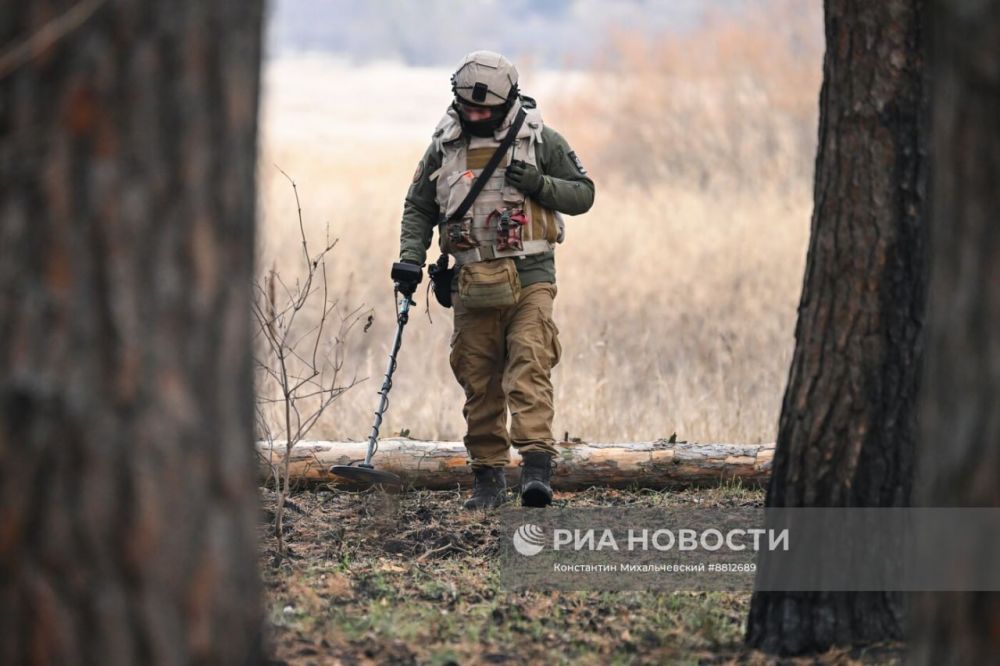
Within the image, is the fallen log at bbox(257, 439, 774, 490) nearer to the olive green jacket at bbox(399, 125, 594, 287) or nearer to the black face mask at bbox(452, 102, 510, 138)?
the olive green jacket at bbox(399, 125, 594, 287)

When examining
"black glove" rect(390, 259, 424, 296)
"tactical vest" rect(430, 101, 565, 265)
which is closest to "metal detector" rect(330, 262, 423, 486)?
"black glove" rect(390, 259, 424, 296)

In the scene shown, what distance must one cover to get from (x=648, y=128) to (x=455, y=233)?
56.0ft

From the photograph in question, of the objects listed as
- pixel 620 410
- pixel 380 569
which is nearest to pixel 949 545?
pixel 380 569

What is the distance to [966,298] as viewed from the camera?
7.87 feet

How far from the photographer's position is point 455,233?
6.50 meters

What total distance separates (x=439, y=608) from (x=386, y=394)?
1878 millimetres

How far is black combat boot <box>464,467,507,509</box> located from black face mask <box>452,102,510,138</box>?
176 centimetres

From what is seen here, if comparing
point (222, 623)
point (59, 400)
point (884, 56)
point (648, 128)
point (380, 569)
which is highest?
point (648, 128)

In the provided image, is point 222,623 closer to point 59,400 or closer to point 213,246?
point 59,400

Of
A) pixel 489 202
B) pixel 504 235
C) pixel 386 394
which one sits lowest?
pixel 386 394

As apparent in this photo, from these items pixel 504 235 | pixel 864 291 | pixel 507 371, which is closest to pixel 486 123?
pixel 504 235

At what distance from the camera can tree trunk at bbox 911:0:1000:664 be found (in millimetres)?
2363

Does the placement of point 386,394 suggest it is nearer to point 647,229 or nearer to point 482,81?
point 482,81

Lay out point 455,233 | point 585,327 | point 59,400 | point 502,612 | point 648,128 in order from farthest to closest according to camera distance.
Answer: point 648,128 < point 585,327 < point 455,233 < point 502,612 < point 59,400
